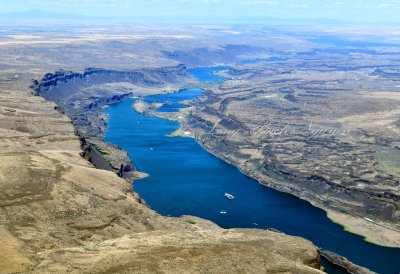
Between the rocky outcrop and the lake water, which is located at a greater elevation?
the rocky outcrop

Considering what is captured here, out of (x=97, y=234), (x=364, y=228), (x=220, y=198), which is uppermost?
(x=97, y=234)

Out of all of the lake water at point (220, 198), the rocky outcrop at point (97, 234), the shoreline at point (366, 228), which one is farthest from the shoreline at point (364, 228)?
the rocky outcrop at point (97, 234)

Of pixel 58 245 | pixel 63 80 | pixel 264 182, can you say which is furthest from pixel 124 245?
pixel 63 80

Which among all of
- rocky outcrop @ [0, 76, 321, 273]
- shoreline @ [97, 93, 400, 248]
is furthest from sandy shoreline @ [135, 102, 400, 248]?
rocky outcrop @ [0, 76, 321, 273]

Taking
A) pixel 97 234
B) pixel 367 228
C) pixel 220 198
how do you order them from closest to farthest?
pixel 97 234 → pixel 367 228 → pixel 220 198

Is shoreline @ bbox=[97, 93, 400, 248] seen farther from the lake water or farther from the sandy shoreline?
the lake water

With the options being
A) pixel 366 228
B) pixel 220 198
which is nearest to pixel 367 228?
pixel 366 228

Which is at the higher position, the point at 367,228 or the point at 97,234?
the point at 97,234

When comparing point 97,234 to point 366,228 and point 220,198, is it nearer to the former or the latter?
point 220,198

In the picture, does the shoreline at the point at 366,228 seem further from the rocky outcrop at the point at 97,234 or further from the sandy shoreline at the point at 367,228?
the rocky outcrop at the point at 97,234
